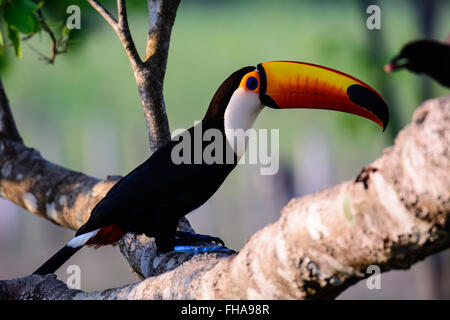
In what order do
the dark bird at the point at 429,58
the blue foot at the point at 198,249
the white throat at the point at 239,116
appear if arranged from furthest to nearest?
1. the dark bird at the point at 429,58
2. the white throat at the point at 239,116
3. the blue foot at the point at 198,249

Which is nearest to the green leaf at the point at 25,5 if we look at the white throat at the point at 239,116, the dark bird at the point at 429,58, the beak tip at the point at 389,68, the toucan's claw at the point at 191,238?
the white throat at the point at 239,116

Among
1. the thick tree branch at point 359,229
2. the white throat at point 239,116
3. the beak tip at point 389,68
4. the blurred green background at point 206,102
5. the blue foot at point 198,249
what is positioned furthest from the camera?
the blurred green background at point 206,102

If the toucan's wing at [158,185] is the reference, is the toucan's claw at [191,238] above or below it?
below

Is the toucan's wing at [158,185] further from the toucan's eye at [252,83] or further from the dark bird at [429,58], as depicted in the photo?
the dark bird at [429,58]

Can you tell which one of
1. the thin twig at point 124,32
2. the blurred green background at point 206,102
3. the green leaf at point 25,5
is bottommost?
the blurred green background at point 206,102

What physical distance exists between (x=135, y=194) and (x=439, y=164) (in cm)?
171

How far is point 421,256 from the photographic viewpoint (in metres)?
1.30

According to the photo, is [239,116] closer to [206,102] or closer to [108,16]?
[108,16]

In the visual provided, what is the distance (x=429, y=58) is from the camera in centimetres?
560

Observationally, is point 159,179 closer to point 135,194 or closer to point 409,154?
point 135,194

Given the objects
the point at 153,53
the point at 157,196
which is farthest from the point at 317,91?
the point at 157,196

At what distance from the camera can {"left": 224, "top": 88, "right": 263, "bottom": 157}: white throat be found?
9.23 feet

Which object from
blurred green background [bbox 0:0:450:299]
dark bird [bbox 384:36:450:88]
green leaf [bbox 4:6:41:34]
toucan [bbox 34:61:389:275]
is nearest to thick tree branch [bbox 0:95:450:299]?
toucan [bbox 34:61:389:275]

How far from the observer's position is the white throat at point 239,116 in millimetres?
2812
